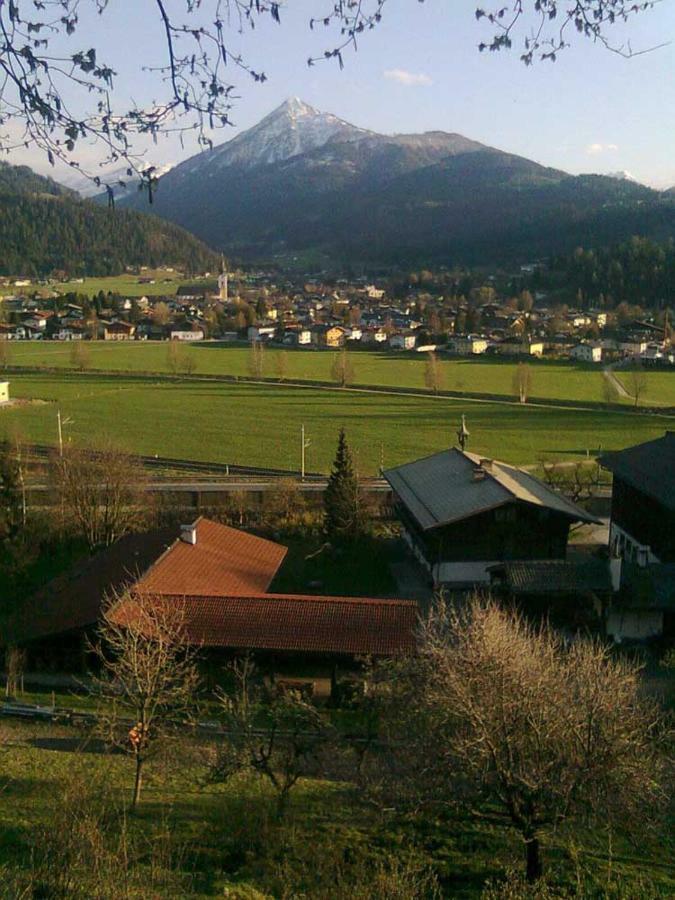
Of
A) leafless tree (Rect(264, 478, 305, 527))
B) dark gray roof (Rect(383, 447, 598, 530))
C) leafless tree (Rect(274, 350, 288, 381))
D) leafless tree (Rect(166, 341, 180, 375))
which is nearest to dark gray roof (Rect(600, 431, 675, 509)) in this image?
dark gray roof (Rect(383, 447, 598, 530))

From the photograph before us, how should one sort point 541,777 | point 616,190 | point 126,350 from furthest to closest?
point 616,190 < point 126,350 < point 541,777

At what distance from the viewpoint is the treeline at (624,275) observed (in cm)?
9375

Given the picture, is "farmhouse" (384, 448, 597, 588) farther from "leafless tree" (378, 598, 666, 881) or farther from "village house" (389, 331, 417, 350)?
"village house" (389, 331, 417, 350)

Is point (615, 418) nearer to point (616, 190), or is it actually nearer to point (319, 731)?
point (319, 731)

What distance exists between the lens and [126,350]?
67.9 m

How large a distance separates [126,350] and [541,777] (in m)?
65.0

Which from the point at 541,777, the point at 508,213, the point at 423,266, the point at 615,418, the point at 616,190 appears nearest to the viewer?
the point at 541,777

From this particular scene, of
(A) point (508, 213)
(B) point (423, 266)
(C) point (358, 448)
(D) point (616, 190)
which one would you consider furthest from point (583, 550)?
(D) point (616, 190)

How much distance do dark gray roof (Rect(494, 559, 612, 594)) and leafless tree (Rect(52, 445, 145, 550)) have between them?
364 inches

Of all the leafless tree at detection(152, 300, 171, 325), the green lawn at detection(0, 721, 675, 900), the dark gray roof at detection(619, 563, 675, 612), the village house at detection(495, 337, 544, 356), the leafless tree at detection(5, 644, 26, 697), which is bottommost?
the leafless tree at detection(5, 644, 26, 697)

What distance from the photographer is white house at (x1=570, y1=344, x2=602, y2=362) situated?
212 feet

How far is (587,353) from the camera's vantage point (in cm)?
6506

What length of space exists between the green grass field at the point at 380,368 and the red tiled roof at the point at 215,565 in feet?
100

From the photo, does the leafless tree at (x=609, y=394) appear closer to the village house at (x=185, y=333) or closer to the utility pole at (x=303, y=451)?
the utility pole at (x=303, y=451)
